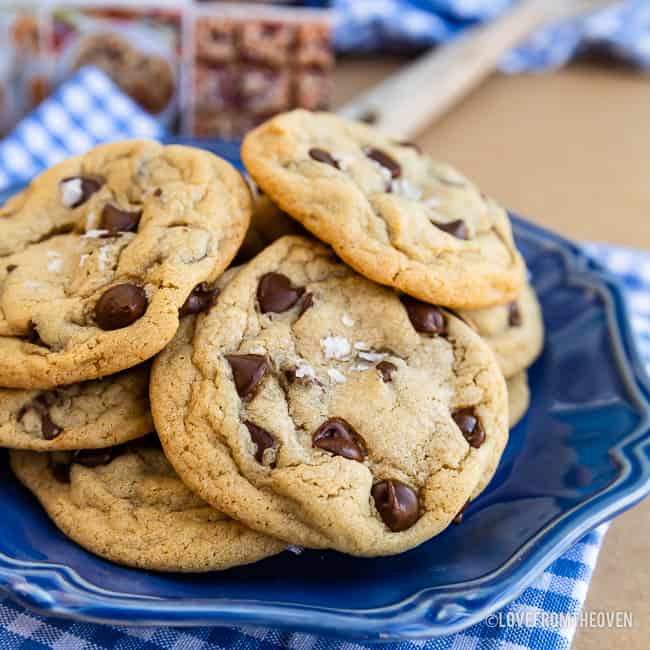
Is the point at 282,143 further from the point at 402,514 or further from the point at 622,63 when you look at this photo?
the point at 622,63

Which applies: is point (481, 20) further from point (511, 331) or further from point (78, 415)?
point (78, 415)

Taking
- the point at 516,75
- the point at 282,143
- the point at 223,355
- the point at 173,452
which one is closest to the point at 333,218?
the point at 282,143

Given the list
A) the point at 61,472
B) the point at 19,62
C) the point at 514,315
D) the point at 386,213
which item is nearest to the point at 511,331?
the point at 514,315

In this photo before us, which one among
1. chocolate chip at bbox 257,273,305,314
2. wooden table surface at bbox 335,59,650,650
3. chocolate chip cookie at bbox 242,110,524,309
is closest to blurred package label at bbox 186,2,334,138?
wooden table surface at bbox 335,59,650,650

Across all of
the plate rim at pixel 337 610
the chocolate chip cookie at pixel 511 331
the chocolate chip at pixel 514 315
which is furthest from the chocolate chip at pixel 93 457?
the chocolate chip at pixel 514 315

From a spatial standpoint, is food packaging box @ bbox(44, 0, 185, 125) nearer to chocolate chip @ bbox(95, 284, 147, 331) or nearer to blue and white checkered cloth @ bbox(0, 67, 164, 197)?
blue and white checkered cloth @ bbox(0, 67, 164, 197)

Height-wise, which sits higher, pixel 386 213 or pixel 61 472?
pixel 386 213

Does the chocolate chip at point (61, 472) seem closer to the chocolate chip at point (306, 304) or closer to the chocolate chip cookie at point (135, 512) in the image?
the chocolate chip cookie at point (135, 512)

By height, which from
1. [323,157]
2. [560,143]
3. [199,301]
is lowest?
[560,143]
